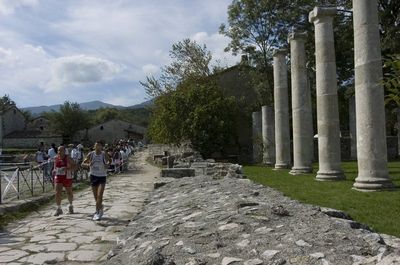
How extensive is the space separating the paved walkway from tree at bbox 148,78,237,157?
66.4 ft

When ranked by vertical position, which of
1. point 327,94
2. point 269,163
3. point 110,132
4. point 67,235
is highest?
point 110,132

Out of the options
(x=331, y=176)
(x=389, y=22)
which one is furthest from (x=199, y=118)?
(x=331, y=176)

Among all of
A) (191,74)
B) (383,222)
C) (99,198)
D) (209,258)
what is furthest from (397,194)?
(191,74)

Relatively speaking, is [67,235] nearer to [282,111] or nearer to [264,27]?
[282,111]

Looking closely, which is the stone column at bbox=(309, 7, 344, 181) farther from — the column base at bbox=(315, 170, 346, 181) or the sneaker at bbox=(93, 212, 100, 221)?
the sneaker at bbox=(93, 212, 100, 221)

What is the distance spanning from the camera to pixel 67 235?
8.88 m

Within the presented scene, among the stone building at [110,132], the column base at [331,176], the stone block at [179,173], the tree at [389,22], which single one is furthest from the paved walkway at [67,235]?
the stone building at [110,132]

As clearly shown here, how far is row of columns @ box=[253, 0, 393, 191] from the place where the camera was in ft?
42.4

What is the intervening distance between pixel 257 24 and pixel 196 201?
93.5 ft

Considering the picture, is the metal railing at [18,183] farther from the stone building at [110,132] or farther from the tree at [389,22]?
the stone building at [110,132]

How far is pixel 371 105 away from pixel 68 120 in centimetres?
7628

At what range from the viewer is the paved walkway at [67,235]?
735 centimetres

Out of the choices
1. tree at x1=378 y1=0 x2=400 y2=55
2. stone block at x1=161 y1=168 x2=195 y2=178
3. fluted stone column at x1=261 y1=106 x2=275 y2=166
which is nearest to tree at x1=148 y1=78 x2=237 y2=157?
fluted stone column at x1=261 y1=106 x2=275 y2=166

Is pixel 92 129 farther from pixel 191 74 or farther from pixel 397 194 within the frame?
pixel 397 194
